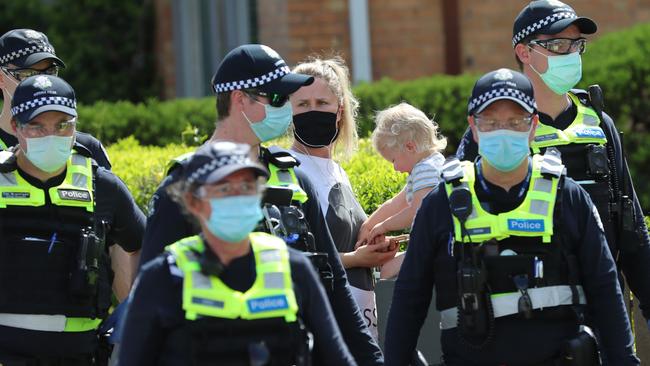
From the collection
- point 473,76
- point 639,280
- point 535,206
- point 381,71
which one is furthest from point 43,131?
point 381,71

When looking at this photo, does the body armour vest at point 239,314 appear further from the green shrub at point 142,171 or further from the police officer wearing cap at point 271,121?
the green shrub at point 142,171

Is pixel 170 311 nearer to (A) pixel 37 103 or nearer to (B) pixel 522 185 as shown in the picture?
(B) pixel 522 185

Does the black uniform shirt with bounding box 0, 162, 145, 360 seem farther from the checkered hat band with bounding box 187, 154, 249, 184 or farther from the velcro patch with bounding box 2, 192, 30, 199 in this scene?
the checkered hat band with bounding box 187, 154, 249, 184

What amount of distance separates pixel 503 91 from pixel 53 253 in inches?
74.2

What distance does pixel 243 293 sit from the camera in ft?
13.6

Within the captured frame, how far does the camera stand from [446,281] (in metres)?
4.91

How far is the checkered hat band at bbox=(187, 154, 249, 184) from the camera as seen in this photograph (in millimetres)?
4137

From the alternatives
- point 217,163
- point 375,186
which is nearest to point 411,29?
point 375,186

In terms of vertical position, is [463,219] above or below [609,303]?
above

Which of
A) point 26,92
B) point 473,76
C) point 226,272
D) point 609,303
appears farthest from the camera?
point 473,76

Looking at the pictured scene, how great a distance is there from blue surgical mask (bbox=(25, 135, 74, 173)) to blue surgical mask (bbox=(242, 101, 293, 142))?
0.83 metres

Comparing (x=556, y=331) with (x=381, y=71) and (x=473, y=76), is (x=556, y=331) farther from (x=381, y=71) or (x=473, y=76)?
(x=381, y=71)

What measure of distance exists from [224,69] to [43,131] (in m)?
0.84

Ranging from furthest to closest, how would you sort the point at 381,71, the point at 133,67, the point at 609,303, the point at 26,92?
the point at 133,67 < the point at 381,71 < the point at 26,92 < the point at 609,303
